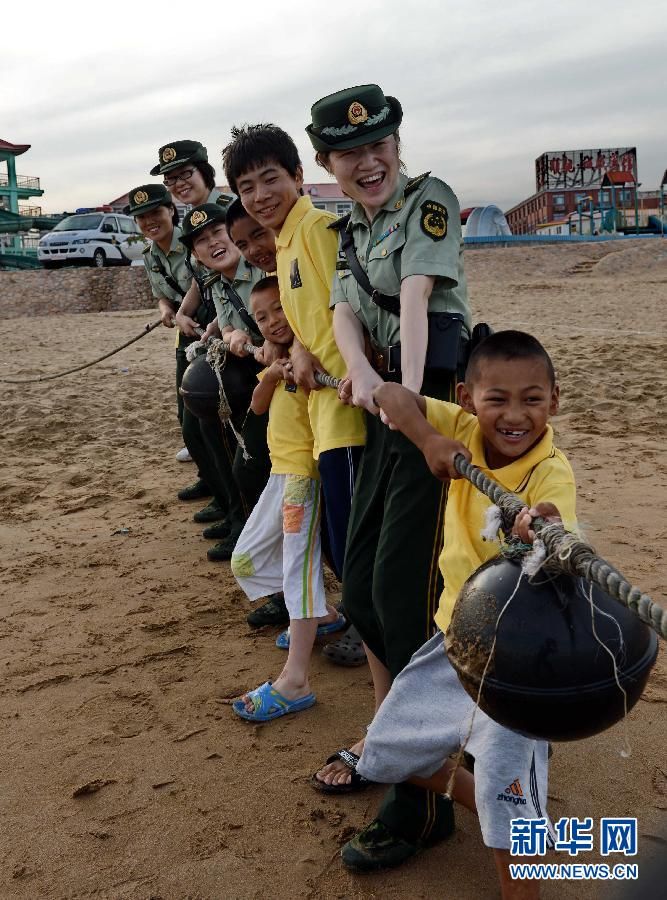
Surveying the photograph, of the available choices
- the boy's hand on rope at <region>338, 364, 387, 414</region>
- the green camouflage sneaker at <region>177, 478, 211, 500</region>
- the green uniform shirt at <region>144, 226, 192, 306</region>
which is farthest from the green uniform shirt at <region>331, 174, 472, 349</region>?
the green camouflage sneaker at <region>177, 478, 211, 500</region>

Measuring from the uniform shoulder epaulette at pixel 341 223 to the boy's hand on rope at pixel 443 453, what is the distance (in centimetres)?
100

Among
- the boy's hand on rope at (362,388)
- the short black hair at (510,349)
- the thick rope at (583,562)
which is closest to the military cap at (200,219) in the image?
the boy's hand on rope at (362,388)

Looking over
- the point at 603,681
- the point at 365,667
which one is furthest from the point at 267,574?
the point at 603,681

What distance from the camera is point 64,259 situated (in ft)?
71.1

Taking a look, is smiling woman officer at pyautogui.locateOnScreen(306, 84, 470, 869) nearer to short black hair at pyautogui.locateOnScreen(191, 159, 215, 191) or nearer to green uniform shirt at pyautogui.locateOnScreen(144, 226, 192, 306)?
short black hair at pyautogui.locateOnScreen(191, 159, 215, 191)

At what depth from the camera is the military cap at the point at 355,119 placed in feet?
8.26

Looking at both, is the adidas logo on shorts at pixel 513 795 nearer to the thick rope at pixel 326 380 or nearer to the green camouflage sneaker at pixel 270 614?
the thick rope at pixel 326 380

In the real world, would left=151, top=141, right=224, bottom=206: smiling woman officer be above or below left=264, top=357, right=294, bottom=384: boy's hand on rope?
above

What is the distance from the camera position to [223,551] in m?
4.97

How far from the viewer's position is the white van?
71.0 feet

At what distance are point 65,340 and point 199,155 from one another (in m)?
8.56

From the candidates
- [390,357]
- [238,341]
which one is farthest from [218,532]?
[390,357]

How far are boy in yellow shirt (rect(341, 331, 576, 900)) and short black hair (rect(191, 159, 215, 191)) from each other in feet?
10.7

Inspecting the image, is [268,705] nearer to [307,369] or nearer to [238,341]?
[307,369]
